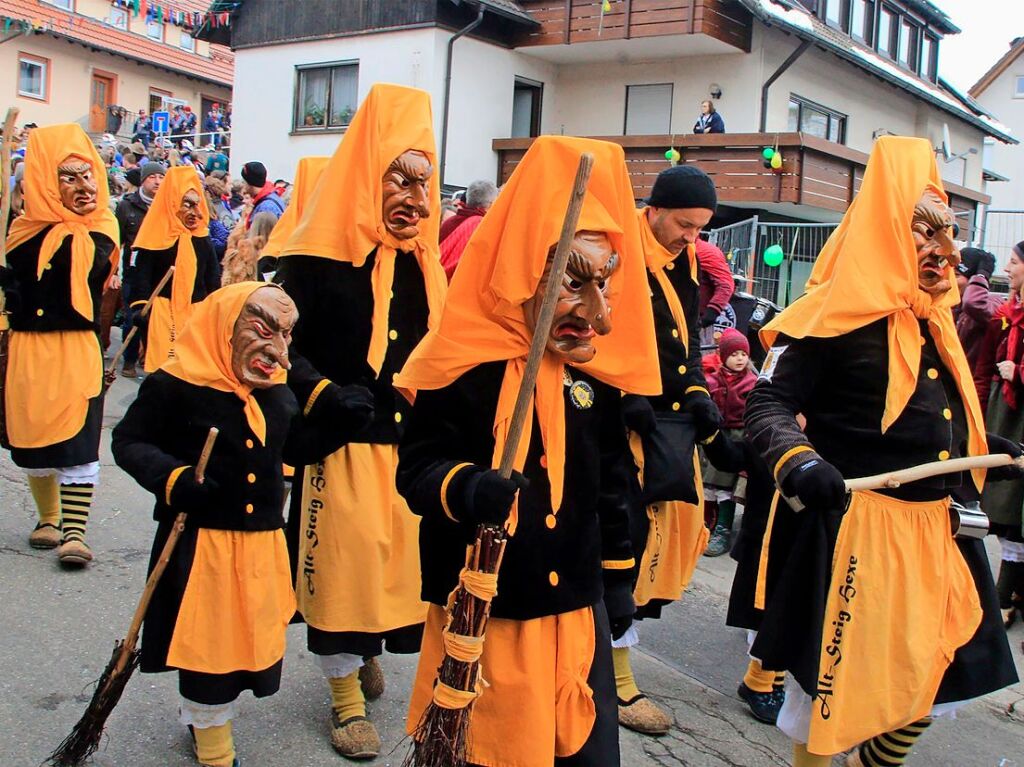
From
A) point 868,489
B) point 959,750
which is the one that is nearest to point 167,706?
point 868,489

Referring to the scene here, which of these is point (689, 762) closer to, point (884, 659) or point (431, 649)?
point (884, 659)

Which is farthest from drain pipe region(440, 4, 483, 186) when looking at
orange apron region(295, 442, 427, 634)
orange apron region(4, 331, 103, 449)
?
orange apron region(295, 442, 427, 634)

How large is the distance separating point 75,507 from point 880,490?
14.4 ft

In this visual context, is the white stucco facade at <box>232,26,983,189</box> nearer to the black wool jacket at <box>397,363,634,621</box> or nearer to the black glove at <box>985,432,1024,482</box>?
the black glove at <box>985,432,1024,482</box>

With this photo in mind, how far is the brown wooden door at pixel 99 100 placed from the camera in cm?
3681

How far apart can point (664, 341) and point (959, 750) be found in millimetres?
2097

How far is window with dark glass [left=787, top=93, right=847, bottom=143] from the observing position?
20938 millimetres

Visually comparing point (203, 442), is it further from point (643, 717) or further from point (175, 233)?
point (175, 233)

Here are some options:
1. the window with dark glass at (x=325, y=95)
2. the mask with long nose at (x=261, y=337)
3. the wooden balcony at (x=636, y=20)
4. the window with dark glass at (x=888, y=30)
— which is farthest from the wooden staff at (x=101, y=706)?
the window with dark glass at (x=888, y=30)

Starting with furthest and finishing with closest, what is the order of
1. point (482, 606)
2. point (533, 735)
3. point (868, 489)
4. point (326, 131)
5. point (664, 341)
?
1. point (326, 131)
2. point (664, 341)
3. point (868, 489)
4. point (533, 735)
5. point (482, 606)

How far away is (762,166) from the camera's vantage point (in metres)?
17.7

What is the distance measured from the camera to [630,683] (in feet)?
14.9

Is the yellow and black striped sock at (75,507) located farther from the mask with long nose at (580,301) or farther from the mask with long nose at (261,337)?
the mask with long nose at (580,301)

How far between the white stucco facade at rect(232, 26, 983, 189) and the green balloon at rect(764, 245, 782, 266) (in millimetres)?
7421
